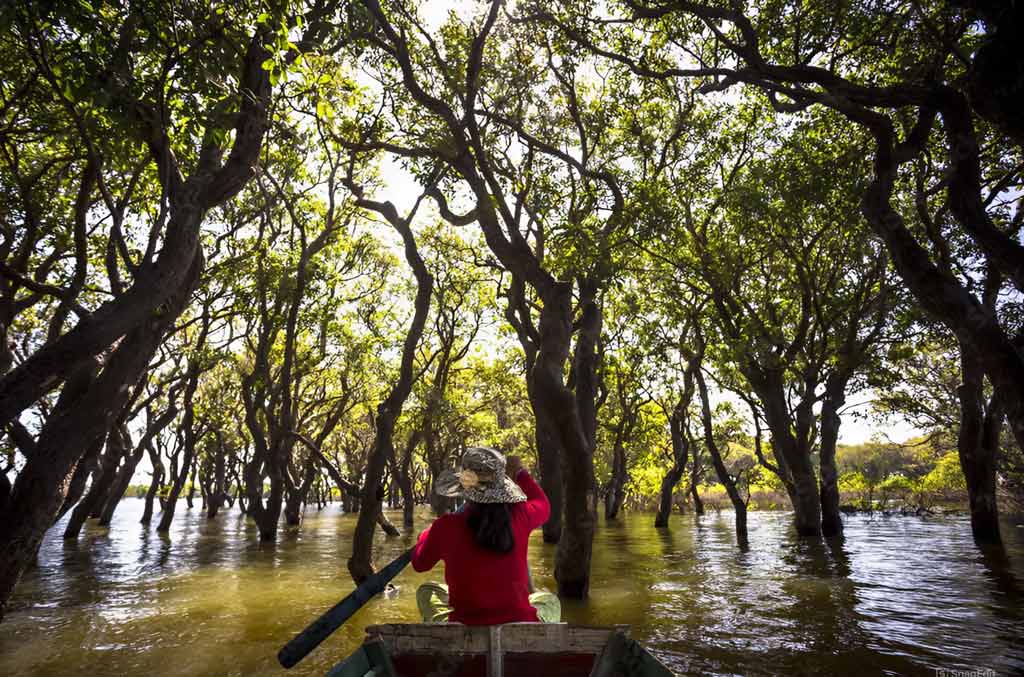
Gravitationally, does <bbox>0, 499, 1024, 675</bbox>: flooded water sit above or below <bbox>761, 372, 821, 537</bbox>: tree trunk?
below

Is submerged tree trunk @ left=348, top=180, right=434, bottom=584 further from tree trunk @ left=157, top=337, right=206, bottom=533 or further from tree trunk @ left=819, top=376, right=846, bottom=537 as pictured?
tree trunk @ left=819, top=376, right=846, bottom=537

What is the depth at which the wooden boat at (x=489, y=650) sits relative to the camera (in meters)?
3.67

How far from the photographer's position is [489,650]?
12.3 ft

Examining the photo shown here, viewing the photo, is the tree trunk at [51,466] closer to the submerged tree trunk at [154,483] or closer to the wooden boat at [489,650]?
the wooden boat at [489,650]

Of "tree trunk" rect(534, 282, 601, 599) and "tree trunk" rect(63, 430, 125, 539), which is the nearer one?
"tree trunk" rect(534, 282, 601, 599)

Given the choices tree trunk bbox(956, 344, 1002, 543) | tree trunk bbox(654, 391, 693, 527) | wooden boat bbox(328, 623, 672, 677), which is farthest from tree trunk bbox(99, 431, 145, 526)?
tree trunk bbox(956, 344, 1002, 543)

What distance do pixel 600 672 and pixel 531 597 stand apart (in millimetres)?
1709

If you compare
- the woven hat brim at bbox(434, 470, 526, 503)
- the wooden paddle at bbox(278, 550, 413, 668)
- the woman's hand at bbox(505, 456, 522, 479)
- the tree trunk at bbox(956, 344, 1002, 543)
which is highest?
the tree trunk at bbox(956, 344, 1002, 543)

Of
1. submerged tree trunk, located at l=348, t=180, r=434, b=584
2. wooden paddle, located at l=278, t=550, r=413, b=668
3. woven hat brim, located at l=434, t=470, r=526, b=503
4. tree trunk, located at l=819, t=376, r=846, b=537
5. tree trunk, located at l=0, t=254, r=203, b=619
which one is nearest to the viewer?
wooden paddle, located at l=278, t=550, r=413, b=668

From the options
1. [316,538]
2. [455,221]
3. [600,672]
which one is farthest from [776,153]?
[316,538]

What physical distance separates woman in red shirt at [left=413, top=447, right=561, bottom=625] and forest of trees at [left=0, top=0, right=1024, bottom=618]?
174 inches

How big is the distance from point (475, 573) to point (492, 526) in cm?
37

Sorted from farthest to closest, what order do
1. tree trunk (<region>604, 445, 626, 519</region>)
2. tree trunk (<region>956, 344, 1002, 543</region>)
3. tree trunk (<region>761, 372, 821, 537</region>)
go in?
tree trunk (<region>604, 445, 626, 519</region>)
tree trunk (<region>761, 372, 821, 537</region>)
tree trunk (<region>956, 344, 1002, 543</region>)

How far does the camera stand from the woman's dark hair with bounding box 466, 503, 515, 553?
4.30 metres
